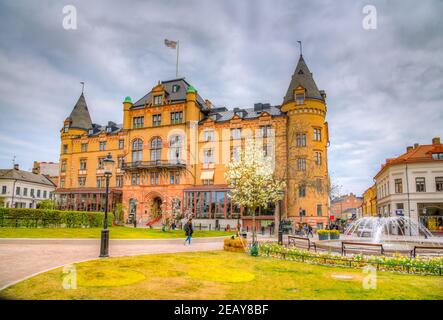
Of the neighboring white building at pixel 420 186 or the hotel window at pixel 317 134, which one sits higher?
the hotel window at pixel 317 134

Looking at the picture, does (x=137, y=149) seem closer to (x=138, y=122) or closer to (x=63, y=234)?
(x=138, y=122)

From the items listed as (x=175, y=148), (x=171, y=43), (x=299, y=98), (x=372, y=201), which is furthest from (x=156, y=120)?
(x=372, y=201)

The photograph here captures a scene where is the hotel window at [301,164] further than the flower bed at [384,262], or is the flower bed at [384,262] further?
the hotel window at [301,164]

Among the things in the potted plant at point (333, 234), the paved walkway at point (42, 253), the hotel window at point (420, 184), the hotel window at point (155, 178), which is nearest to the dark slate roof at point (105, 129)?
the hotel window at point (155, 178)

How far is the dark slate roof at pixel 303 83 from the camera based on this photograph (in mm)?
46344

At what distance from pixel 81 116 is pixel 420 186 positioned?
60158mm

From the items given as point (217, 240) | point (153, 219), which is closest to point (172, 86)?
point (153, 219)

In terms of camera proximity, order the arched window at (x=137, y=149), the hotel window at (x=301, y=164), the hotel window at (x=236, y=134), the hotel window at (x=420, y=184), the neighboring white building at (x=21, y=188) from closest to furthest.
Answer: the hotel window at (x=420, y=184) < the hotel window at (x=301, y=164) < the hotel window at (x=236, y=134) < the arched window at (x=137, y=149) < the neighboring white building at (x=21, y=188)

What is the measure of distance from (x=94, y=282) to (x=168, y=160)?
42152mm

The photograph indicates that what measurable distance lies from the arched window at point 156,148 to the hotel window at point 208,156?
758 centimetres

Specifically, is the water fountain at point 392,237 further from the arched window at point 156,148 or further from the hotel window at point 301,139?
the arched window at point 156,148

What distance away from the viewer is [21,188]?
71.3 meters

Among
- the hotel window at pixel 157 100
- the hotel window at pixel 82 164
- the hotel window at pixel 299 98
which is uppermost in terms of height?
the hotel window at pixel 157 100
